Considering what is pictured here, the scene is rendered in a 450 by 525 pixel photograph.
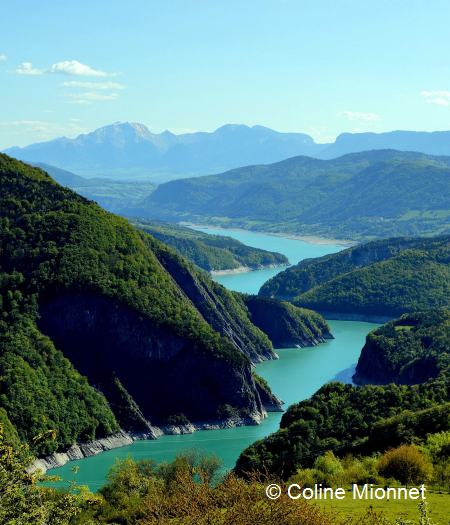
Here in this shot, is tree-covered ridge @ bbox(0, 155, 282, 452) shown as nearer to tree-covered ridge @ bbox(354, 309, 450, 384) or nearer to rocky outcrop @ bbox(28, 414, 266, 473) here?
rocky outcrop @ bbox(28, 414, 266, 473)

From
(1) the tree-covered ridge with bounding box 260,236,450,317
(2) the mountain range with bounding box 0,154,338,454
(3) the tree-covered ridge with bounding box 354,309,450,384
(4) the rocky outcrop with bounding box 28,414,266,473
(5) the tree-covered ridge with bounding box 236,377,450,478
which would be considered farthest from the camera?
(1) the tree-covered ridge with bounding box 260,236,450,317

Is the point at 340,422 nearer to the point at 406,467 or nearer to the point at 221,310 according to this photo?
the point at 406,467

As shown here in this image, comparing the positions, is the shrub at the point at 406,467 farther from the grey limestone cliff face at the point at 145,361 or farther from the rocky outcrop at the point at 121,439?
the grey limestone cliff face at the point at 145,361

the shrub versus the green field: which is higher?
the green field

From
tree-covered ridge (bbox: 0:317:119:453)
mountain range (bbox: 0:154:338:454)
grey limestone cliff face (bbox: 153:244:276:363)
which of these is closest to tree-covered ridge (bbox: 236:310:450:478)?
mountain range (bbox: 0:154:338:454)

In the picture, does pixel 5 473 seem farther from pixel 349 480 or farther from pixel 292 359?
pixel 292 359

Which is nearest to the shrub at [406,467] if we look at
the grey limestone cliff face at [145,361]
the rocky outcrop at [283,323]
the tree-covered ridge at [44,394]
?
the tree-covered ridge at [44,394]
